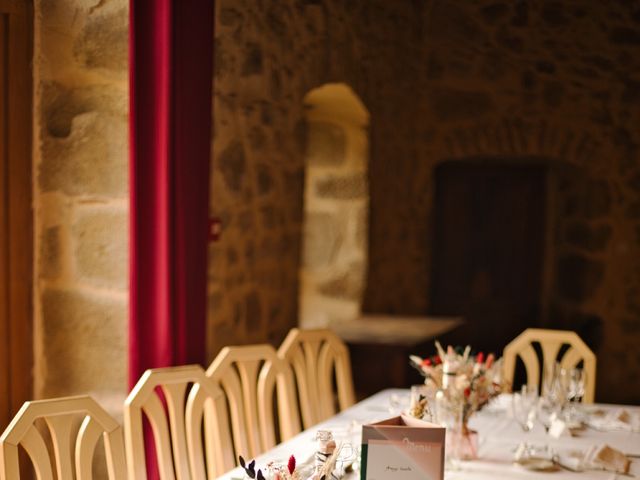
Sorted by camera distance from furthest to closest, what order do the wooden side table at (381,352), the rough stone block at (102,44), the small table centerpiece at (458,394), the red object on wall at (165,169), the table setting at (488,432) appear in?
the wooden side table at (381,352)
the rough stone block at (102,44)
the red object on wall at (165,169)
the small table centerpiece at (458,394)
the table setting at (488,432)

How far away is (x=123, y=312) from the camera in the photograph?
3100 mm

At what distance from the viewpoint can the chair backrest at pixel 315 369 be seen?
345 centimetres

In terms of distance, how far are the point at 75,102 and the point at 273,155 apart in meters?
1.19

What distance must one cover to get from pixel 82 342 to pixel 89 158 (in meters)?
0.71

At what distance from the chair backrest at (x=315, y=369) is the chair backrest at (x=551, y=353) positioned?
2.61ft

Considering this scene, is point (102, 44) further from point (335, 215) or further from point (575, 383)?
point (335, 215)

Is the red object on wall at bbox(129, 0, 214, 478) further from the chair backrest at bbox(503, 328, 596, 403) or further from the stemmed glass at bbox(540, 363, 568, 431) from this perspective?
the chair backrest at bbox(503, 328, 596, 403)

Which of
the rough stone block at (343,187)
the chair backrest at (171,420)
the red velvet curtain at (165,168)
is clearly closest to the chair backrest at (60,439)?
the chair backrest at (171,420)

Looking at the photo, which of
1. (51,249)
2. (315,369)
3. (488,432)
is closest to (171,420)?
(51,249)

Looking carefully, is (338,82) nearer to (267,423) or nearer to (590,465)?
(267,423)

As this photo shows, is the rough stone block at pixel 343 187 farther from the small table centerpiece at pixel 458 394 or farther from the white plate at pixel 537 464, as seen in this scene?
the white plate at pixel 537 464

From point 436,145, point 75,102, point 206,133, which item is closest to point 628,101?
point 436,145

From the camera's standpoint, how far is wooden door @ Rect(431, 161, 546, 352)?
19.9ft

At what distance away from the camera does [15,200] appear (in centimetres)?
304
